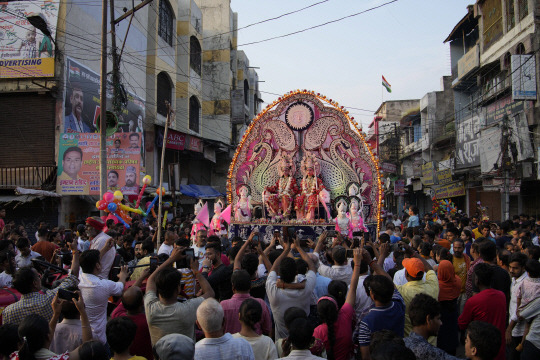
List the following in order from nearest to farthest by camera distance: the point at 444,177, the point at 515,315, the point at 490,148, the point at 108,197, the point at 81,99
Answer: the point at 515,315 < the point at 108,197 < the point at 81,99 < the point at 490,148 < the point at 444,177

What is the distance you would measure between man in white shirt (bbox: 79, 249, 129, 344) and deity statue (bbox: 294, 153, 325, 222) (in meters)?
9.61

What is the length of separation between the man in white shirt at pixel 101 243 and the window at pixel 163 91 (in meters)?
16.9

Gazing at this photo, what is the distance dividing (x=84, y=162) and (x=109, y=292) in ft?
29.2

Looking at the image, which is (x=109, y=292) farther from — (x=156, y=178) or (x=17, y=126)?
(x=156, y=178)

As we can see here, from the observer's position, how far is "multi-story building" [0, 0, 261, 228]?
579 inches

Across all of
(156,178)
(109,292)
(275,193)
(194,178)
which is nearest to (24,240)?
(109,292)

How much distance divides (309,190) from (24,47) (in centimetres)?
1027

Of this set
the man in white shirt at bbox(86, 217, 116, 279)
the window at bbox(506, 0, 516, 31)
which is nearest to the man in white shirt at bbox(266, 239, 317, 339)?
the man in white shirt at bbox(86, 217, 116, 279)

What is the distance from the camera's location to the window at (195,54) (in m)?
26.9

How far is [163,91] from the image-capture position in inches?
925

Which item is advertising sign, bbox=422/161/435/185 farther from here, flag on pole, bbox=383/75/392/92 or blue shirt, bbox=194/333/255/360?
blue shirt, bbox=194/333/255/360

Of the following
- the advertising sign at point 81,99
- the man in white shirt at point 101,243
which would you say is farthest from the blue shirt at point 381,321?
the advertising sign at point 81,99

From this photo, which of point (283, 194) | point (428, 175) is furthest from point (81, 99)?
point (428, 175)

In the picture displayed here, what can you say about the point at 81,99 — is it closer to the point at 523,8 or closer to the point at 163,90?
the point at 163,90
